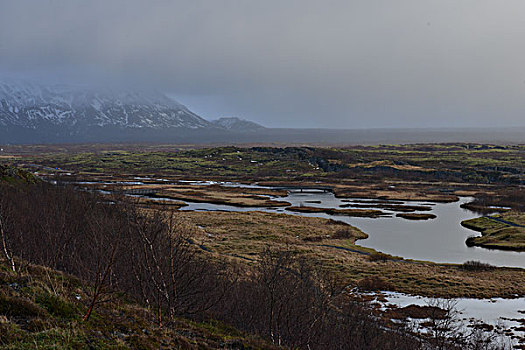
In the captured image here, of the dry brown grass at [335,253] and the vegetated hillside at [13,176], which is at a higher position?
the vegetated hillside at [13,176]

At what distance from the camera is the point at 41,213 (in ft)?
145

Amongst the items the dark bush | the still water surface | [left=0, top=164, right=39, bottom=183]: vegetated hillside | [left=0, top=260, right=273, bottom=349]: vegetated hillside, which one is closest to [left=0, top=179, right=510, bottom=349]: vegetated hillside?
[left=0, top=260, right=273, bottom=349]: vegetated hillside

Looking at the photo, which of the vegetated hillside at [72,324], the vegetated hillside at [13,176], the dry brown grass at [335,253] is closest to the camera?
the vegetated hillside at [72,324]

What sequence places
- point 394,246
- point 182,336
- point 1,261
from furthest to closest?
point 394,246 → point 1,261 → point 182,336

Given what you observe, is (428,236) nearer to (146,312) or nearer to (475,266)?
(475,266)

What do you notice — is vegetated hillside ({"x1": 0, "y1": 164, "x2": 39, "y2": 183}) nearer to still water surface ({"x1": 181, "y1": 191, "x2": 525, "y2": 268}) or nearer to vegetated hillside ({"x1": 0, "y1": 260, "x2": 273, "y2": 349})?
still water surface ({"x1": 181, "y1": 191, "x2": 525, "y2": 268})

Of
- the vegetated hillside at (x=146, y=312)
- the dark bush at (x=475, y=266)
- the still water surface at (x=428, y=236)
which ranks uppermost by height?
the vegetated hillside at (x=146, y=312)

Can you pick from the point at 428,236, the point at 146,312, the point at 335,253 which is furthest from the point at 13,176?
the point at 428,236

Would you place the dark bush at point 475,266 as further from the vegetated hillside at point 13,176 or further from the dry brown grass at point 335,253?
the vegetated hillside at point 13,176

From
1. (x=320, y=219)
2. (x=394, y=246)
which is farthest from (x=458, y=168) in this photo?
(x=394, y=246)

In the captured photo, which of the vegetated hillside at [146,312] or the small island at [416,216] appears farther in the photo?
the small island at [416,216]

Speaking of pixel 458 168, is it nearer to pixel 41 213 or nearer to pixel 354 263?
pixel 354 263

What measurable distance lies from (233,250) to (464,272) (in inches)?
1155

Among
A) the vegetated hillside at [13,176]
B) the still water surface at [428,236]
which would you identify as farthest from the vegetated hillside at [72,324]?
the vegetated hillside at [13,176]
